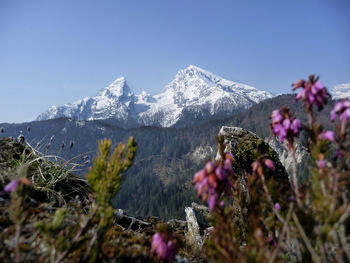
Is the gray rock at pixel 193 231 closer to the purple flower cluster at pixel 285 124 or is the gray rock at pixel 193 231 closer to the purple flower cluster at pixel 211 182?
the purple flower cluster at pixel 211 182

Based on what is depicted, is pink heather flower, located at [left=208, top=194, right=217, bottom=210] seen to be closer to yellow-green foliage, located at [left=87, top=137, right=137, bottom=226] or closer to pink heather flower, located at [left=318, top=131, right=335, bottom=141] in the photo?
yellow-green foliage, located at [left=87, top=137, right=137, bottom=226]

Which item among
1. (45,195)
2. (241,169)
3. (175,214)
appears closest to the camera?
(45,195)

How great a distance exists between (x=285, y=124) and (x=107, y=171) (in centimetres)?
173

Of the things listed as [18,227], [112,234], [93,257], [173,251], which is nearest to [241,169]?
[112,234]

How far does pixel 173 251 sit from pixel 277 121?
158 centimetres

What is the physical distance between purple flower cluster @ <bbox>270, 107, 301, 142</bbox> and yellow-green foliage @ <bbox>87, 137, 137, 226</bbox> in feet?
4.63

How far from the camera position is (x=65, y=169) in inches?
215

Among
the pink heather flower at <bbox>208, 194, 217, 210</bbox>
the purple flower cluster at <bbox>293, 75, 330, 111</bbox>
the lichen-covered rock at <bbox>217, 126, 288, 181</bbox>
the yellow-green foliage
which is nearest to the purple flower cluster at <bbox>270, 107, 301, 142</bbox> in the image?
the purple flower cluster at <bbox>293, 75, 330, 111</bbox>

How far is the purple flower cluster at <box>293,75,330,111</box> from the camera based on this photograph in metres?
1.95

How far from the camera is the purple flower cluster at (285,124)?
2041 millimetres

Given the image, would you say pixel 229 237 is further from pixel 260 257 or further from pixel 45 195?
pixel 45 195

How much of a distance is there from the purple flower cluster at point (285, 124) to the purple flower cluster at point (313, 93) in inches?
6.8

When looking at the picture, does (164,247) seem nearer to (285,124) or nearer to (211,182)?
(211,182)

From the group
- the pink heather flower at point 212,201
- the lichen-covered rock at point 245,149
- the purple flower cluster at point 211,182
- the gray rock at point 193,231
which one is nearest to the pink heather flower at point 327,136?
the purple flower cluster at point 211,182
